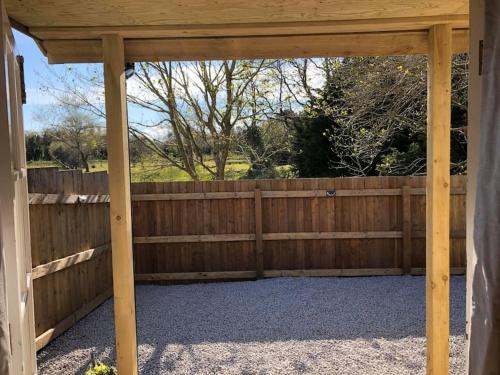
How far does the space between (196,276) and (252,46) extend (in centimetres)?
454

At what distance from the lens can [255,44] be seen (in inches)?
112

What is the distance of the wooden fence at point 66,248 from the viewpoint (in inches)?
167

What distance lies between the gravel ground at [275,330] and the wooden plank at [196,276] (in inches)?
5.9

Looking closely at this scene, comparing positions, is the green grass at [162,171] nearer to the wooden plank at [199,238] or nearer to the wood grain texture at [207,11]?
the wooden plank at [199,238]

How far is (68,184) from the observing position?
4.87m

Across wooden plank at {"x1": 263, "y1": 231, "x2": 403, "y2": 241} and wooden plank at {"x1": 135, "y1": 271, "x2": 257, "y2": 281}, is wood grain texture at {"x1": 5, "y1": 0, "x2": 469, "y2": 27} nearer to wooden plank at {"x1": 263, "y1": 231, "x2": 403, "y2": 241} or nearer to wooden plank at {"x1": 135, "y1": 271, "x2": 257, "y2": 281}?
wooden plank at {"x1": 263, "y1": 231, "x2": 403, "y2": 241}

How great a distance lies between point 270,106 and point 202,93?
1.58 m

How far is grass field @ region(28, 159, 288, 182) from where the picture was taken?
10094 millimetres

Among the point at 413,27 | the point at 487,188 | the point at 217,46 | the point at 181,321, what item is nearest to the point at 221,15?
the point at 217,46

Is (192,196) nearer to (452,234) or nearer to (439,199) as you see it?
(452,234)

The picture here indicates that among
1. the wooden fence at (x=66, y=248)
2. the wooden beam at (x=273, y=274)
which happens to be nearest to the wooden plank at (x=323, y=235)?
the wooden beam at (x=273, y=274)

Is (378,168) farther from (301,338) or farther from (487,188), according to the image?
(487,188)

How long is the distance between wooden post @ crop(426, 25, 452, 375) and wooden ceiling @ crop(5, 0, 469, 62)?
24 centimetres

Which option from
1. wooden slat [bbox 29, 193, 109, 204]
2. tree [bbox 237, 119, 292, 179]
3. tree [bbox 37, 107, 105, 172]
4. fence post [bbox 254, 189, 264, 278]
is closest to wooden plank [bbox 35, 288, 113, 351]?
wooden slat [bbox 29, 193, 109, 204]
